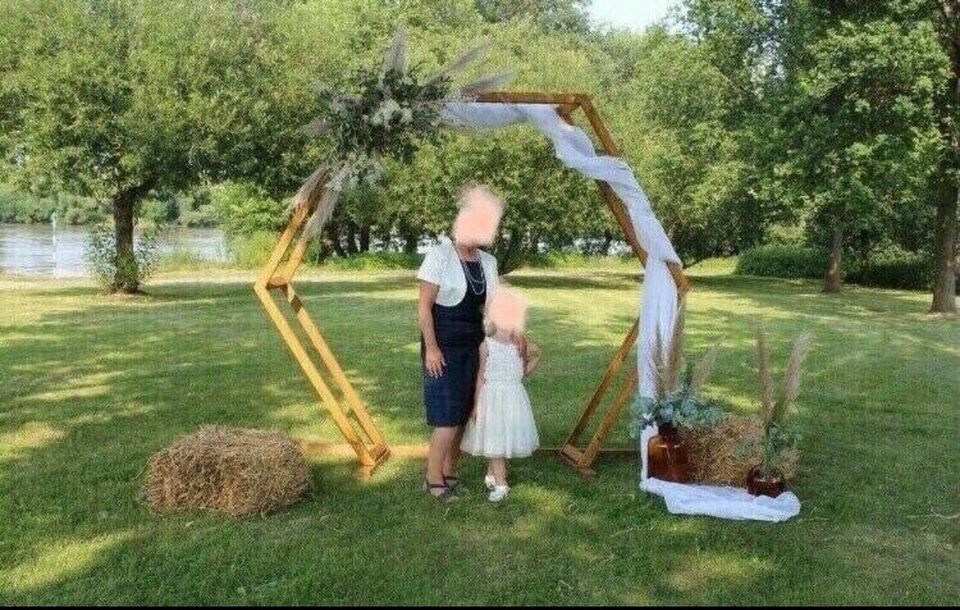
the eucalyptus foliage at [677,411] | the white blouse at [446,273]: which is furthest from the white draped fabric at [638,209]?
the white blouse at [446,273]

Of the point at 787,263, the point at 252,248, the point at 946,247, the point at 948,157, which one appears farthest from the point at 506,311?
the point at 787,263

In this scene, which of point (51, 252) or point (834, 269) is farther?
point (51, 252)

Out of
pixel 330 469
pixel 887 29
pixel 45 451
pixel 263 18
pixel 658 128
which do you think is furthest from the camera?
pixel 658 128

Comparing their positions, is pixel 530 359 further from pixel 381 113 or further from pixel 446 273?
pixel 381 113

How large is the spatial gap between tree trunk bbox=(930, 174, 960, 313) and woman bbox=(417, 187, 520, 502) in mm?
16303

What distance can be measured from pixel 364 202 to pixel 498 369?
75.9 feet

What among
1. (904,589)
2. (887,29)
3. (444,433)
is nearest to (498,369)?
(444,433)

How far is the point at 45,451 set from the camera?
668cm

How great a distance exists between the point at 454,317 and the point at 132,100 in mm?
14562

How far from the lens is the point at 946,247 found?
62.8 ft

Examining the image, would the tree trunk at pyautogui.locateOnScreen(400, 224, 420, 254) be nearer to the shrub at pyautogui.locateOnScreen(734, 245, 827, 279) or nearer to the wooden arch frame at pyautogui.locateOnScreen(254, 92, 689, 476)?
the shrub at pyautogui.locateOnScreen(734, 245, 827, 279)

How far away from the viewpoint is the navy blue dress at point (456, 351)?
5527mm

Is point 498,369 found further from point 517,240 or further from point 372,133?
point 517,240

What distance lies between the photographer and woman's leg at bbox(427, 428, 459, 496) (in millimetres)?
5676
